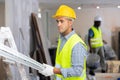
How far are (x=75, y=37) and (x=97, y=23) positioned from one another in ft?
15.4

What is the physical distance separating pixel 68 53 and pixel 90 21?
320 inches

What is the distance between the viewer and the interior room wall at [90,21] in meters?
10.4

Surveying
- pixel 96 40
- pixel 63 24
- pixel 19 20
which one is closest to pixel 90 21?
pixel 96 40

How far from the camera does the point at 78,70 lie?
8.00ft

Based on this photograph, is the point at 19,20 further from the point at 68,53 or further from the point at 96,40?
the point at 96,40

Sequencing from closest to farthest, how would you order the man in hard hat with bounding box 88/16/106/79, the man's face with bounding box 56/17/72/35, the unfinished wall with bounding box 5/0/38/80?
the man's face with bounding box 56/17/72/35, the unfinished wall with bounding box 5/0/38/80, the man in hard hat with bounding box 88/16/106/79

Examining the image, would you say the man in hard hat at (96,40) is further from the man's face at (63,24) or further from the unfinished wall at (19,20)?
the man's face at (63,24)

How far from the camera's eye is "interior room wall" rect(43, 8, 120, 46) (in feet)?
34.2

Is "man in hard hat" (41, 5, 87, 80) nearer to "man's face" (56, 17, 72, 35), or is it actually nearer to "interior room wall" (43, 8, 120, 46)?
"man's face" (56, 17, 72, 35)

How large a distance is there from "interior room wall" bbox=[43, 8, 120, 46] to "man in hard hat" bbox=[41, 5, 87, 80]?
7.75 meters

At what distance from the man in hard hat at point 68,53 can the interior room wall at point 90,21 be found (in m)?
7.75

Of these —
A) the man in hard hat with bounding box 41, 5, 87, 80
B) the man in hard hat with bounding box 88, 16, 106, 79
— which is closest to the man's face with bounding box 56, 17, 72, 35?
the man in hard hat with bounding box 41, 5, 87, 80

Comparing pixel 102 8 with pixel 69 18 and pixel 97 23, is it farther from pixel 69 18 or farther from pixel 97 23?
pixel 69 18

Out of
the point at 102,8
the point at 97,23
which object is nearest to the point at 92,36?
the point at 97,23
